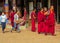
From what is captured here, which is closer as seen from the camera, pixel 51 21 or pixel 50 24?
pixel 51 21

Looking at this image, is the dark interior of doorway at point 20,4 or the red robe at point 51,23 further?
the dark interior of doorway at point 20,4

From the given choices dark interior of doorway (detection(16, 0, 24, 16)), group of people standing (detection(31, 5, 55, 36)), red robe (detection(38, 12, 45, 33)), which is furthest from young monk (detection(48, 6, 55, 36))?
dark interior of doorway (detection(16, 0, 24, 16))

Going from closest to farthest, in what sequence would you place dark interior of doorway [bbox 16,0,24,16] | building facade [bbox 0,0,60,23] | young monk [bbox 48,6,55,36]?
young monk [bbox 48,6,55,36] < building facade [bbox 0,0,60,23] < dark interior of doorway [bbox 16,0,24,16]

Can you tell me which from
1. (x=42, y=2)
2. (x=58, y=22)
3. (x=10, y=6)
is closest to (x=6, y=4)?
(x=10, y=6)

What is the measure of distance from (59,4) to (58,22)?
1.76 metres

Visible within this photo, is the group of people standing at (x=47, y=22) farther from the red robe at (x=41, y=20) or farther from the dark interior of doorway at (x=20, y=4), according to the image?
the dark interior of doorway at (x=20, y=4)

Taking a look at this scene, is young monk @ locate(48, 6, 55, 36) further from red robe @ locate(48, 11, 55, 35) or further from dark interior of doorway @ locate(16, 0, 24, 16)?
dark interior of doorway @ locate(16, 0, 24, 16)

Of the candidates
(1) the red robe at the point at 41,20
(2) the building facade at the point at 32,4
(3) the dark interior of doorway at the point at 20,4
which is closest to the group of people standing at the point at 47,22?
(1) the red robe at the point at 41,20

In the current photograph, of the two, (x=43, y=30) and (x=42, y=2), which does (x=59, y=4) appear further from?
(x=43, y=30)

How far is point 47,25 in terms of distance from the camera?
18781 millimetres

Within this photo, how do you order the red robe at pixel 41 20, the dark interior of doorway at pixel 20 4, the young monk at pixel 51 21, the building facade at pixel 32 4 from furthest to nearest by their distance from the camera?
1. the dark interior of doorway at pixel 20 4
2. the building facade at pixel 32 4
3. the red robe at pixel 41 20
4. the young monk at pixel 51 21

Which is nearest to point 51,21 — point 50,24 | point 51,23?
point 51,23

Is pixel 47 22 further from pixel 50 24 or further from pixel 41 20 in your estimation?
pixel 41 20

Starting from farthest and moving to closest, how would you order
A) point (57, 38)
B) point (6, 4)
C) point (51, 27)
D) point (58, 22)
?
point (6, 4) → point (58, 22) → point (51, 27) → point (57, 38)
